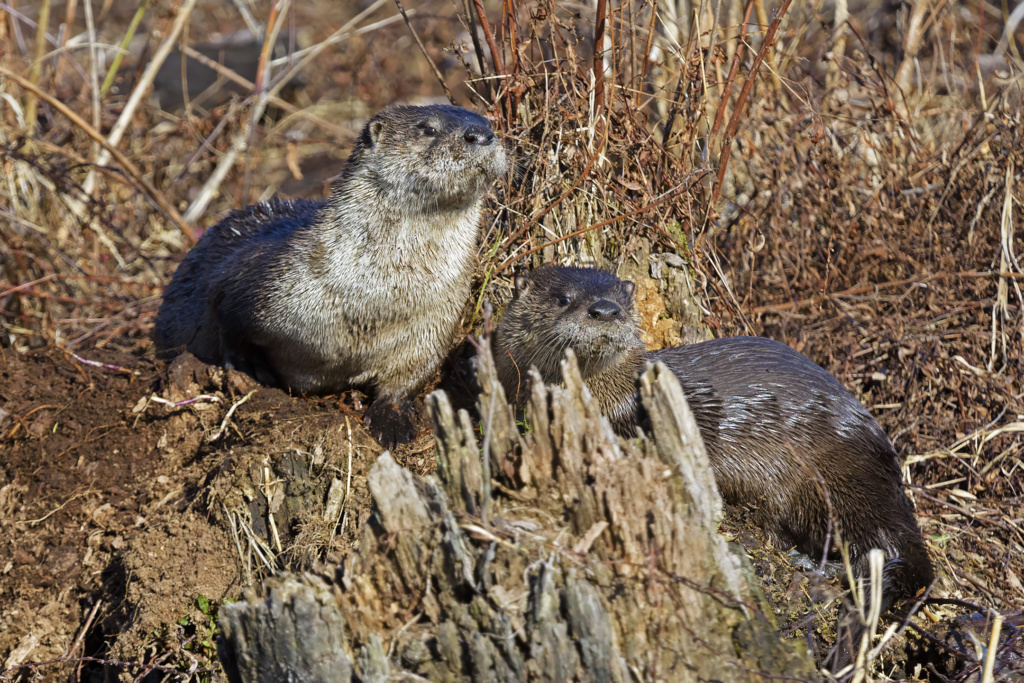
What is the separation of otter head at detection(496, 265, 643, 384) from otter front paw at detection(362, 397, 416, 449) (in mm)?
423

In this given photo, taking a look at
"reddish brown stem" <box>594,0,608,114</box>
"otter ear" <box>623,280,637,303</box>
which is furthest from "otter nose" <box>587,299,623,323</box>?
"reddish brown stem" <box>594,0,608,114</box>

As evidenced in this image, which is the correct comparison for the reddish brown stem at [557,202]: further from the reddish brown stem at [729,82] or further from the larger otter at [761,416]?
the reddish brown stem at [729,82]

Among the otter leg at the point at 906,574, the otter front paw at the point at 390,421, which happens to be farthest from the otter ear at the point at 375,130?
the otter leg at the point at 906,574

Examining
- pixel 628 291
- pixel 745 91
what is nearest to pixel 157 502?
pixel 628 291

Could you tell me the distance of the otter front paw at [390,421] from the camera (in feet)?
10.7

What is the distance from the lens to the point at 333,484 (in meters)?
3.00

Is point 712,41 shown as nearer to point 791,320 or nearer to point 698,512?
point 791,320

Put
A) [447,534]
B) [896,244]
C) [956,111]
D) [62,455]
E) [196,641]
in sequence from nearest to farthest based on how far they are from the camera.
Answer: [447,534]
[196,641]
[62,455]
[896,244]
[956,111]

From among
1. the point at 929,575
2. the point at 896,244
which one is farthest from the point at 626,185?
the point at 929,575

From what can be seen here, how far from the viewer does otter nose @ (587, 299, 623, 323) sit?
2.90m

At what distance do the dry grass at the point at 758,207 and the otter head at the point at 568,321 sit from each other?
0.33 m

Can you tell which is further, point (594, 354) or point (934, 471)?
point (934, 471)

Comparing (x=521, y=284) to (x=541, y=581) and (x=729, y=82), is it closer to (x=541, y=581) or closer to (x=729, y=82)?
(x=729, y=82)

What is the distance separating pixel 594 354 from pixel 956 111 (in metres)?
2.65
